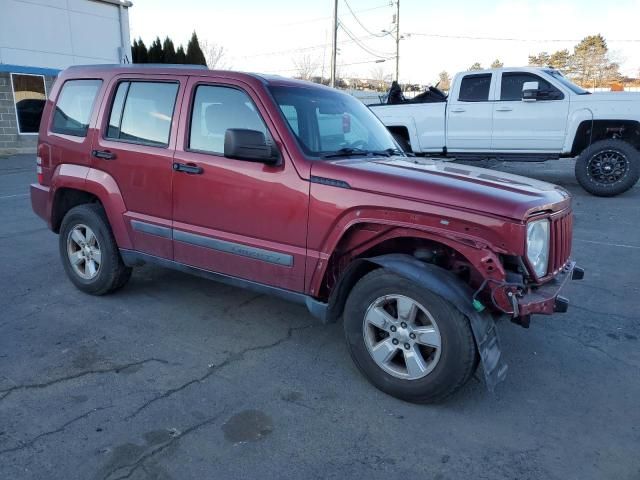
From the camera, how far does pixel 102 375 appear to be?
3443mm

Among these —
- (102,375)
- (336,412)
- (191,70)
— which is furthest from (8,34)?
(336,412)

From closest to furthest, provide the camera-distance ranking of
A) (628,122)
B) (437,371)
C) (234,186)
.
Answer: (437,371) < (234,186) < (628,122)

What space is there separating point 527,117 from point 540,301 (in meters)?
8.37

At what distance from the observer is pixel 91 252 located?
15.7 feet

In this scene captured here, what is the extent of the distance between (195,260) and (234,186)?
29.9 inches

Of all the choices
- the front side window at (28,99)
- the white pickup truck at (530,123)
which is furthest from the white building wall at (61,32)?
the white pickup truck at (530,123)

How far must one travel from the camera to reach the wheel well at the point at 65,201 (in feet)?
16.1

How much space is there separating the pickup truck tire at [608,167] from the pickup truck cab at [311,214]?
694cm

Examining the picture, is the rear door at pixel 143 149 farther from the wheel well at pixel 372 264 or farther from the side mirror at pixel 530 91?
the side mirror at pixel 530 91

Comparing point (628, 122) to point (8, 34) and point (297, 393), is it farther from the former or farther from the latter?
point (8, 34)

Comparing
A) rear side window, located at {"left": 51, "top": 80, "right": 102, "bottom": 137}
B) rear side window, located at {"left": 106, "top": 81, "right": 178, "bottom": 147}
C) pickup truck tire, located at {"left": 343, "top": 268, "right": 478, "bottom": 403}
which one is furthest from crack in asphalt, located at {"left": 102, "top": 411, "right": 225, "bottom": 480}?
rear side window, located at {"left": 51, "top": 80, "right": 102, "bottom": 137}

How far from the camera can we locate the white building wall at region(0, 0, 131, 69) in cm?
1730

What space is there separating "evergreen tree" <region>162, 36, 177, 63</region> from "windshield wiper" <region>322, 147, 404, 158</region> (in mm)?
23111

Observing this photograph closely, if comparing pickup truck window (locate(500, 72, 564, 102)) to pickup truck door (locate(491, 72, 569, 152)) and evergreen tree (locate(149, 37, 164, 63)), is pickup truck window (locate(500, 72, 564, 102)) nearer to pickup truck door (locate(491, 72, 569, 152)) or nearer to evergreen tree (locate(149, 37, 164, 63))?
pickup truck door (locate(491, 72, 569, 152))
